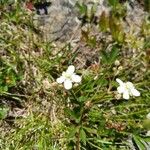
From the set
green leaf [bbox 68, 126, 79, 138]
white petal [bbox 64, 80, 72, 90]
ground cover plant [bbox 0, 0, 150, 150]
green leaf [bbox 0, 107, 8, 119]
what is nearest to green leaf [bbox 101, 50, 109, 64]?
ground cover plant [bbox 0, 0, 150, 150]

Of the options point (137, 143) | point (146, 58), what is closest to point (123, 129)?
point (137, 143)

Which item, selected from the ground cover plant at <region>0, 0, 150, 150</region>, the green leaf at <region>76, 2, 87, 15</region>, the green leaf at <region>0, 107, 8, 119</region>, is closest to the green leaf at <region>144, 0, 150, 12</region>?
the ground cover plant at <region>0, 0, 150, 150</region>

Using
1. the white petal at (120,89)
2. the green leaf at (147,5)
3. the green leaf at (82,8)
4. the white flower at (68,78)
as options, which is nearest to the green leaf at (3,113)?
the white flower at (68,78)

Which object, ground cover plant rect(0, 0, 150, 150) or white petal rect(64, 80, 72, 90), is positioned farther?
ground cover plant rect(0, 0, 150, 150)

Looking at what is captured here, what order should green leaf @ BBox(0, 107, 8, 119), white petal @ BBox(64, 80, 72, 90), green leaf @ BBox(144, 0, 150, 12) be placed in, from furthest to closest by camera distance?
green leaf @ BBox(144, 0, 150, 12)
green leaf @ BBox(0, 107, 8, 119)
white petal @ BBox(64, 80, 72, 90)

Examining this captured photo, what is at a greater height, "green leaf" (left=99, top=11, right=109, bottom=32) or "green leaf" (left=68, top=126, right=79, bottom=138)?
"green leaf" (left=99, top=11, right=109, bottom=32)

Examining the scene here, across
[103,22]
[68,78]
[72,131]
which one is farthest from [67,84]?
[103,22]

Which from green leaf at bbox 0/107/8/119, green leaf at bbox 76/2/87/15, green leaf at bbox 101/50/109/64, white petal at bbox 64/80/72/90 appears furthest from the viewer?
green leaf at bbox 76/2/87/15

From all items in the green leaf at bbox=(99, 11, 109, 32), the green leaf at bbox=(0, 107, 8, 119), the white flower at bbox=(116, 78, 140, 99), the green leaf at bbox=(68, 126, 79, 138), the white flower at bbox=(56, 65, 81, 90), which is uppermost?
the green leaf at bbox=(99, 11, 109, 32)

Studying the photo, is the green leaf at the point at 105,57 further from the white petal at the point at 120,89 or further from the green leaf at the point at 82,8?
the green leaf at the point at 82,8

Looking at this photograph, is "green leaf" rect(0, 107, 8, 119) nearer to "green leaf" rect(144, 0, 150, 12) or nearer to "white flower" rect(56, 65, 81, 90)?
"white flower" rect(56, 65, 81, 90)
